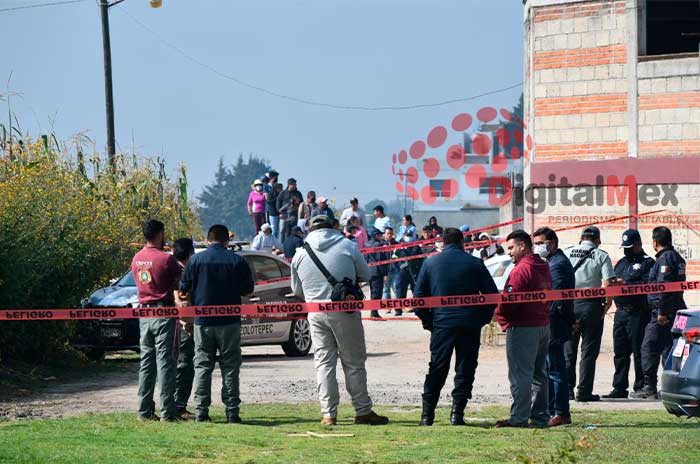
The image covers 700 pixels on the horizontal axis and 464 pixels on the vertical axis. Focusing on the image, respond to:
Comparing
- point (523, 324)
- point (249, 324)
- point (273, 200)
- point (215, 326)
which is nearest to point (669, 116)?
point (249, 324)

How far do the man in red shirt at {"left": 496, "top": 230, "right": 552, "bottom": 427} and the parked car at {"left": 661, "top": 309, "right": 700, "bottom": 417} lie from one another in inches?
50.4

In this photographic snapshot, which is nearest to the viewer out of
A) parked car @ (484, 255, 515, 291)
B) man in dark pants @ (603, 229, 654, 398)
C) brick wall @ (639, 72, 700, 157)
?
man in dark pants @ (603, 229, 654, 398)

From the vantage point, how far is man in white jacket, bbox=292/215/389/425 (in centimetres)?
1198

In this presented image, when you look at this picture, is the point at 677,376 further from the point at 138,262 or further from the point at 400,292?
the point at 400,292

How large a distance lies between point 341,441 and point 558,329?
300cm

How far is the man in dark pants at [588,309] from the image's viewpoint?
45.6 ft

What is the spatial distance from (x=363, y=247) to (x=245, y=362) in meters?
10.2

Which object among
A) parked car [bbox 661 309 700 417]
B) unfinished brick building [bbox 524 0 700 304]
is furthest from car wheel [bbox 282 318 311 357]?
parked car [bbox 661 309 700 417]

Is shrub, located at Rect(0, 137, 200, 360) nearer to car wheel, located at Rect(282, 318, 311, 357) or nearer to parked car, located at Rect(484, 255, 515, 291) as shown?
car wheel, located at Rect(282, 318, 311, 357)

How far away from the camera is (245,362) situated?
63.4 ft

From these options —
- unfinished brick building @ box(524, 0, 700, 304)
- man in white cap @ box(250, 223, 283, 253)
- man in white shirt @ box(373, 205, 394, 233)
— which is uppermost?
unfinished brick building @ box(524, 0, 700, 304)

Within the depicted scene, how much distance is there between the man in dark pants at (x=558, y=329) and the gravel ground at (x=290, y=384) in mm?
1682

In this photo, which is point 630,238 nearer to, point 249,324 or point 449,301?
point 449,301

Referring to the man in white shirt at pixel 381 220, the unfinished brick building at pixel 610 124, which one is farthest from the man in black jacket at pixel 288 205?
the unfinished brick building at pixel 610 124
